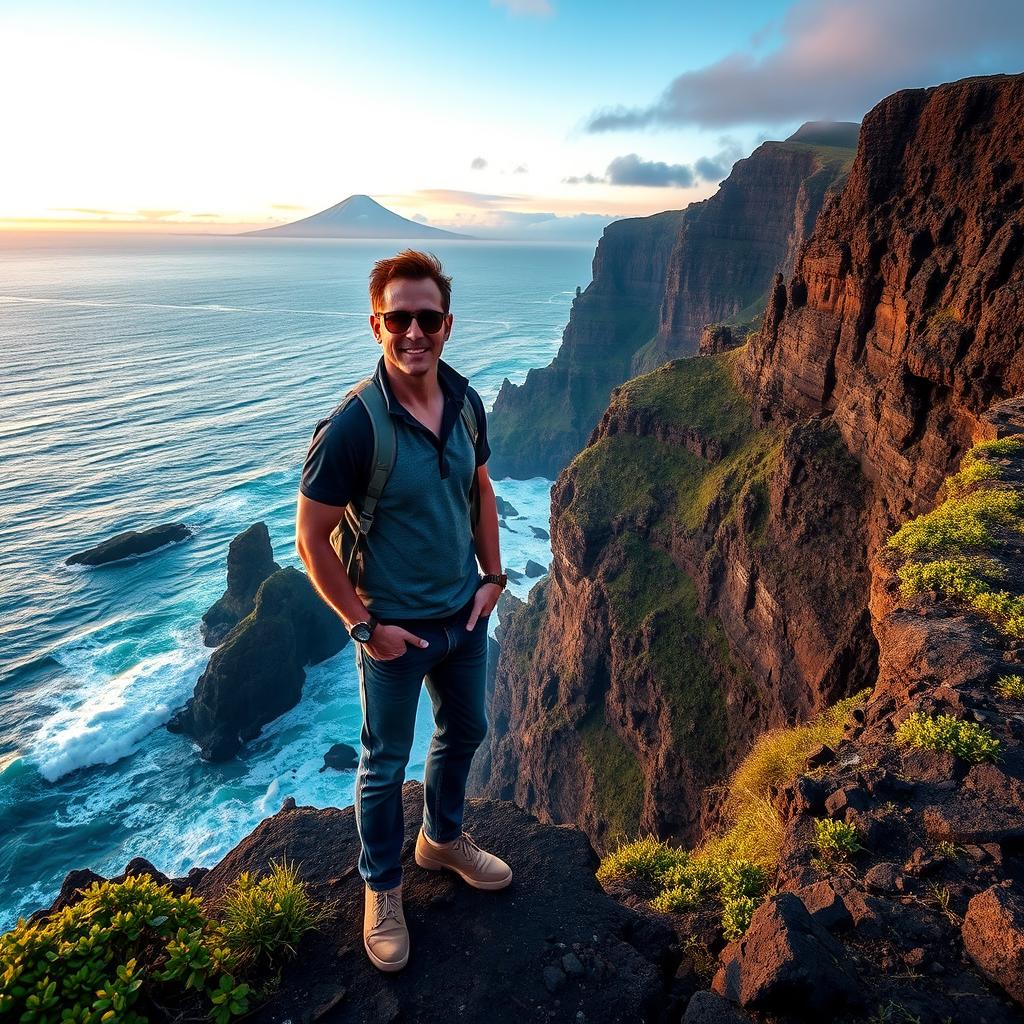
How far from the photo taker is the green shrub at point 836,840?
5090 mm

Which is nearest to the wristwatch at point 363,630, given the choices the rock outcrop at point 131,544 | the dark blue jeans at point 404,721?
the dark blue jeans at point 404,721

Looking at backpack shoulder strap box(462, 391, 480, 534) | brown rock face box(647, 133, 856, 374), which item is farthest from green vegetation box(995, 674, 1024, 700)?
brown rock face box(647, 133, 856, 374)

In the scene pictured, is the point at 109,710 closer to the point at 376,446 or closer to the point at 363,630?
the point at 363,630

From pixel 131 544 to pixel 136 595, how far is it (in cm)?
627

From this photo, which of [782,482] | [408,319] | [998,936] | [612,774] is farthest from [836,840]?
[612,774]

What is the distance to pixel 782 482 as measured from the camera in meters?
27.2

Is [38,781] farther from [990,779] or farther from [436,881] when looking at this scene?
[990,779]

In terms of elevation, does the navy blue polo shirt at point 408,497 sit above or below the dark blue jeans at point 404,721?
above

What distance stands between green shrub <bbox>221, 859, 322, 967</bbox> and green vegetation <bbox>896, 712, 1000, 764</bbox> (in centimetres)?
546

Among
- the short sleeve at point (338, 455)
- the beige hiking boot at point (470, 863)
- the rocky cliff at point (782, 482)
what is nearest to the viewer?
the short sleeve at point (338, 455)

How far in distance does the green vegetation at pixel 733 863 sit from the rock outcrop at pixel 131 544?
58282mm

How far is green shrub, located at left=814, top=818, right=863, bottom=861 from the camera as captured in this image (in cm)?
509

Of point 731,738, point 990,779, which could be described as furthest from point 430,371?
point 731,738

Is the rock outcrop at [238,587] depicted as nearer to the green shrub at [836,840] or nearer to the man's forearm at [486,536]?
the man's forearm at [486,536]
